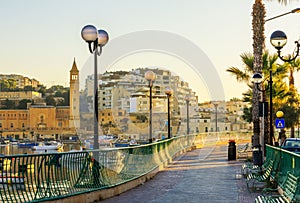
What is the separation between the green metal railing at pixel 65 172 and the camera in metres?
10.6

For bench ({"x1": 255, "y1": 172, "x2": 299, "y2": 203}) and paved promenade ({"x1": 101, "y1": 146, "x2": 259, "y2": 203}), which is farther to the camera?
paved promenade ({"x1": 101, "y1": 146, "x2": 259, "y2": 203})

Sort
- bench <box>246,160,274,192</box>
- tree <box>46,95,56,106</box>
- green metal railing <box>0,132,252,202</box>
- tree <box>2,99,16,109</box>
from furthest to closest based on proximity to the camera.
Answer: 1. tree <box>2,99,16,109</box>
2. tree <box>46,95,56,106</box>
3. bench <box>246,160,274,192</box>
4. green metal railing <box>0,132,252,202</box>

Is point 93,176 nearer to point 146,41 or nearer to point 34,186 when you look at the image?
point 34,186

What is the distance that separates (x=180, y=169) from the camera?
23453 millimetres

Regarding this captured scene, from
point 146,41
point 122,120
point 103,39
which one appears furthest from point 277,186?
point 122,120

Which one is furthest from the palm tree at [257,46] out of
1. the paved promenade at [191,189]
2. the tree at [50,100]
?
the tree at [50,100]

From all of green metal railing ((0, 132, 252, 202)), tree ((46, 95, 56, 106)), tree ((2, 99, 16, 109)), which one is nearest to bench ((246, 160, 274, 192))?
green metal railing ((0, 132, 252, 202))

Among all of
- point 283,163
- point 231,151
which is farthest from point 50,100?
point 283,163

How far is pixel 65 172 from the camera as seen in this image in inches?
486

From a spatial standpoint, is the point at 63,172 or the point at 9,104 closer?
the point at 63,172

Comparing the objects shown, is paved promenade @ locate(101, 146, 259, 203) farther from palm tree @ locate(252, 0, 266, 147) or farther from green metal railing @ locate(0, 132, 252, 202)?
palm tree @ locate(252, 0, 266, 147)

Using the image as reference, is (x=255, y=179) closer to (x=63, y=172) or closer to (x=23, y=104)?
(x=63, y=172)

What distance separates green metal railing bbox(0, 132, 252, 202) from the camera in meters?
10.6

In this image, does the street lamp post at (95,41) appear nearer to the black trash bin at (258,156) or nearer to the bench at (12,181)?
the bench at (12,181)
